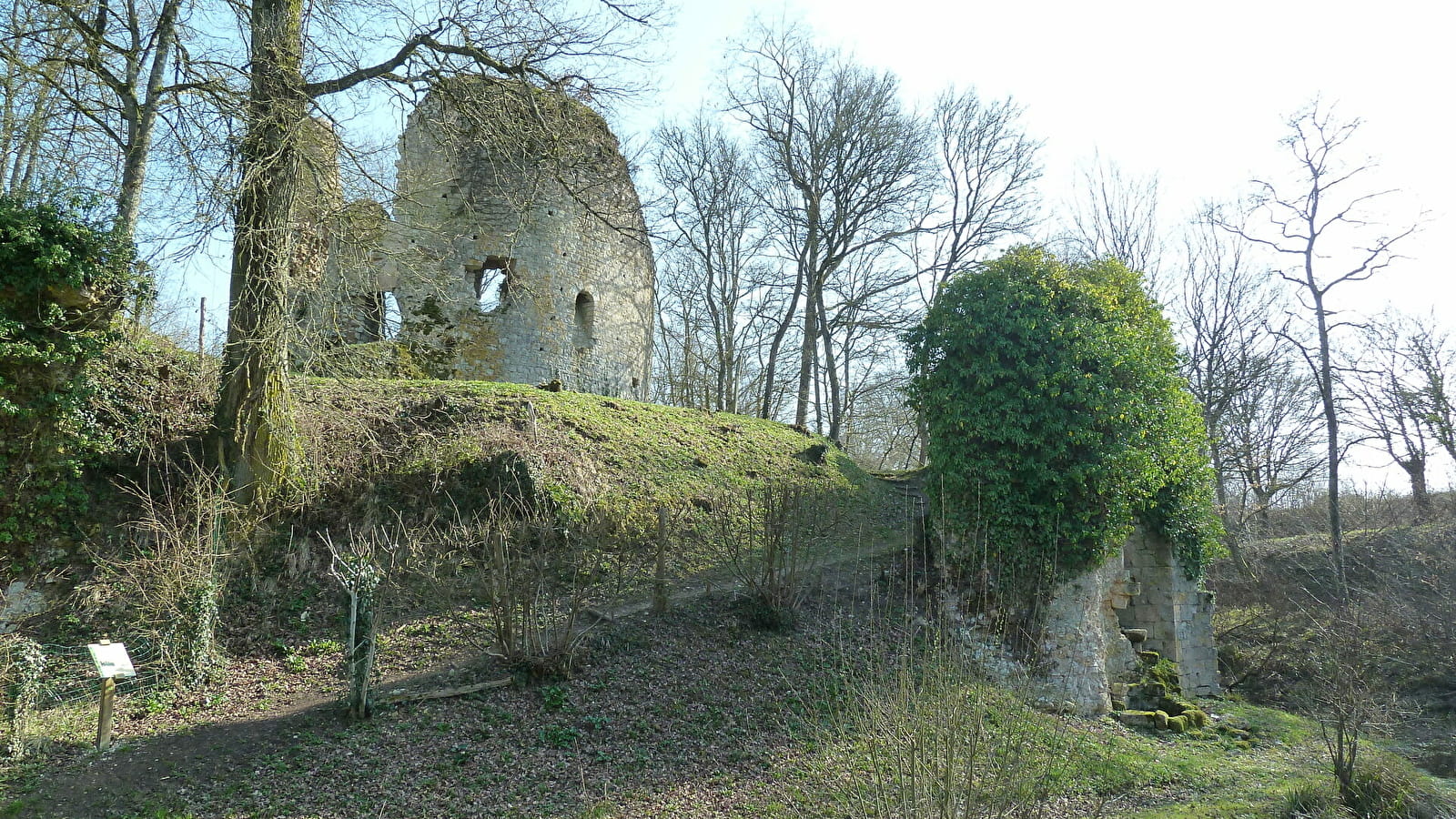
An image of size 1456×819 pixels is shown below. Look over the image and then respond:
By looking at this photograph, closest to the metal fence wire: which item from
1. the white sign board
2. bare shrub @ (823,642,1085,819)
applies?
the white sign board

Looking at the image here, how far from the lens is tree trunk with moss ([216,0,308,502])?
7582 millimetres

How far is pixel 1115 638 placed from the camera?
9758 mm

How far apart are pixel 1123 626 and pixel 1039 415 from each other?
3.82 m

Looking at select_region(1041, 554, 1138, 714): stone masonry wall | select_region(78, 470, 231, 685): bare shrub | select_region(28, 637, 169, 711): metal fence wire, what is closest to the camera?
select_region(28, 637, 169, 711): metal fence wire

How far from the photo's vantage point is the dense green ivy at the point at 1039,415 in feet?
29.8

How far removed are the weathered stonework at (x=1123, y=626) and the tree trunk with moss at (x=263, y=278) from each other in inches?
315

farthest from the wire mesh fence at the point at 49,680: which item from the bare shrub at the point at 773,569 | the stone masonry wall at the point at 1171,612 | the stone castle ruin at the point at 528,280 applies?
the stone masonry wall at the point at 1171,612

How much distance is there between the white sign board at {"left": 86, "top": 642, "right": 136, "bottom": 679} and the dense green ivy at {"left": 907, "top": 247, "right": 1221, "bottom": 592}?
7681 millimetres

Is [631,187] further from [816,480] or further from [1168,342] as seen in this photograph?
[1168,342]

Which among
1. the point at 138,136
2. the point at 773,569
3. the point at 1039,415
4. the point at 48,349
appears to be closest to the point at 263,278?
the point at 48,349

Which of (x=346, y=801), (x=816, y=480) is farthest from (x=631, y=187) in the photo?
(x=346, y=801)

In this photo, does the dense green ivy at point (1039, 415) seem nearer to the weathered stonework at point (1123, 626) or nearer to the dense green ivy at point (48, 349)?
the weathered stonework at point (1123, 626)

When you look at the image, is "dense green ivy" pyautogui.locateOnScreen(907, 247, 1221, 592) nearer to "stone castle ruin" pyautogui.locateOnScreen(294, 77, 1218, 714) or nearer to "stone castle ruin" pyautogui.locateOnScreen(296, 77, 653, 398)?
"stone castle ruin" pyautogui.locateOnScreen(294, 77, 1218, 714)

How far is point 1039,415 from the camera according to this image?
9.25 meters
